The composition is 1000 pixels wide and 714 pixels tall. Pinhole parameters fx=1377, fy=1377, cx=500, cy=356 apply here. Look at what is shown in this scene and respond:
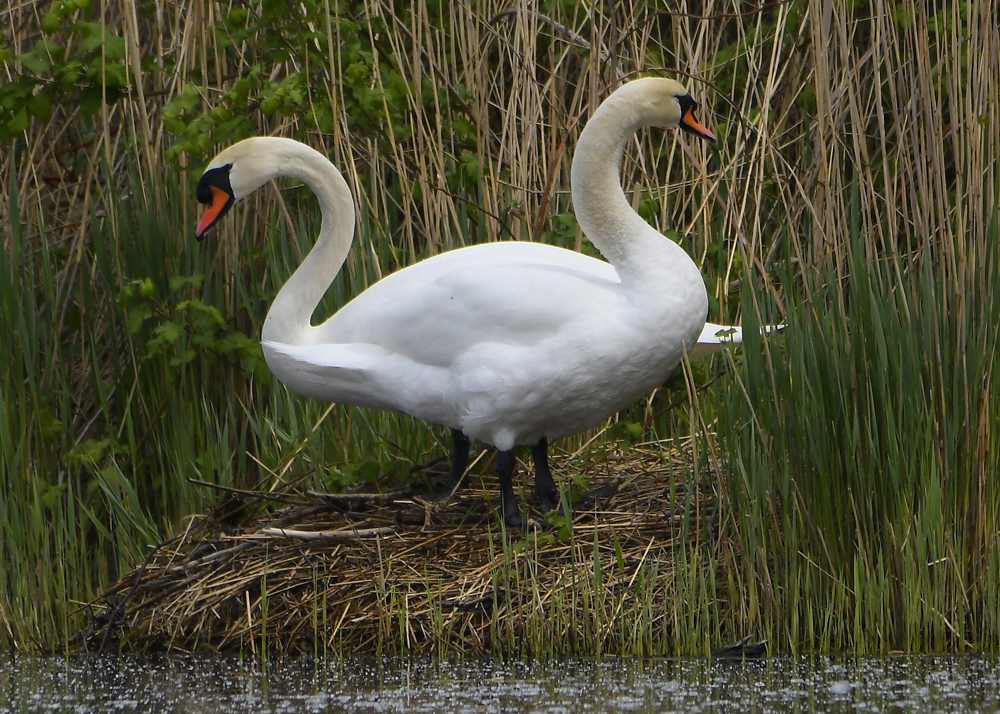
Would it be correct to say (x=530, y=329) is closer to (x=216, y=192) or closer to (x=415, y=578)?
(x=415, y=578)

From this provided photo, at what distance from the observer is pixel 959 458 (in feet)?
13.0

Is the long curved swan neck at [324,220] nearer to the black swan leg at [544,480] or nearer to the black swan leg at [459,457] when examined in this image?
the black swan leg at [459,457]

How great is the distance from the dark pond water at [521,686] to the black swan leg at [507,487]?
0.68 metres

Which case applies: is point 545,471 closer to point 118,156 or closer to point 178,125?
point 178,125

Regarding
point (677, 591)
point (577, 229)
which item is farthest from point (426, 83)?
point (677, 591)

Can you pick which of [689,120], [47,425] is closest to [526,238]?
[689,120]

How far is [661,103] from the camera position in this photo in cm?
467

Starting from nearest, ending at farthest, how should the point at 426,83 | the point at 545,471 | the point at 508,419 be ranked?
1. the point at 508,419
2. the point at 545,471
3. the point at 426,83

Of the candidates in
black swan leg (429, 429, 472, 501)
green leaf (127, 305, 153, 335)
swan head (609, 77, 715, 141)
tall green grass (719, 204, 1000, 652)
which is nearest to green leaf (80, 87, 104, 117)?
green leaf (127, 305, 153, 335)

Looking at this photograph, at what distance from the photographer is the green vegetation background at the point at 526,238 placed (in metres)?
3.97

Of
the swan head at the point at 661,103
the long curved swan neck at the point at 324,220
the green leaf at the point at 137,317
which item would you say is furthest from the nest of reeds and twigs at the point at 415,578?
the swan head at the point at 661,103

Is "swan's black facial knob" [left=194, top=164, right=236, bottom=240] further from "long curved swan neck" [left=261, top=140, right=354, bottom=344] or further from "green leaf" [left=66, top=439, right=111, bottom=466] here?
"green leaf" [left=66, top=439, right=111, bottom=466]

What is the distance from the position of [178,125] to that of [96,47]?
0.62 m

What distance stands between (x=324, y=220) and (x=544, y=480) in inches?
48.9
